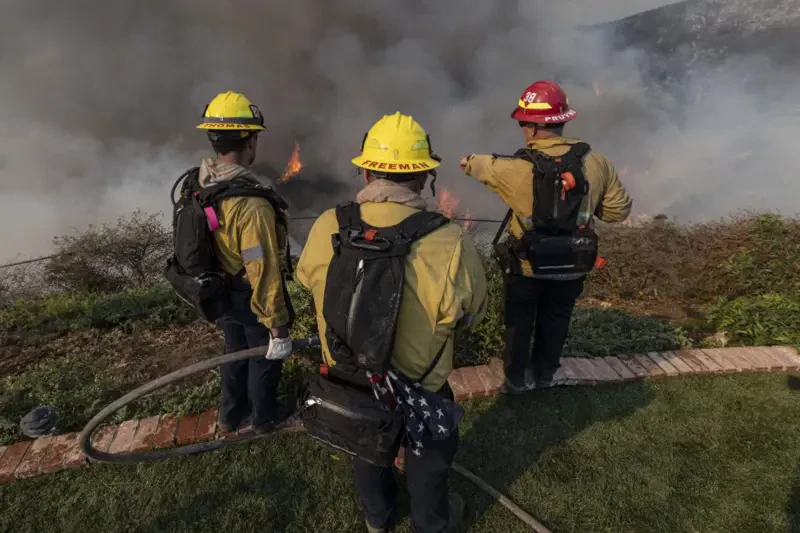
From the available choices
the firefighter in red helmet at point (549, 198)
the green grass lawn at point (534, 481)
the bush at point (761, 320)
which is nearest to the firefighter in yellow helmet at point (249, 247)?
the green grass lawn at point (534, 481)

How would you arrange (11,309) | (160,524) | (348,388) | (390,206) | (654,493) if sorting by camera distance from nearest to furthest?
1. (390,206)
2. (348,388)
3. (160,524)
4. (654,493)
5. (11,309)

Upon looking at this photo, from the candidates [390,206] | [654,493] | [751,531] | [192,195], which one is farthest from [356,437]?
[751,531]

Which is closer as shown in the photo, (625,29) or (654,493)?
(654,493)

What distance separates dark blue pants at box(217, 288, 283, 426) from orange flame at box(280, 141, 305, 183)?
18.2 meters

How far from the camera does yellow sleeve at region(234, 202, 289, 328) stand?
7.42 feet

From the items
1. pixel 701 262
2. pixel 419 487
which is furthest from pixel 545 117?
pixel 701 262

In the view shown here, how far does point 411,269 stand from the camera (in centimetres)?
157

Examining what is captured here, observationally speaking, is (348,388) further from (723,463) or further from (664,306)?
(664,306)

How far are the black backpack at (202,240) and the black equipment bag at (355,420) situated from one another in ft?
3.09

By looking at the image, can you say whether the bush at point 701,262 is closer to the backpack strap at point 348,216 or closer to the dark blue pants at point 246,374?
the dark blue pants at point 246,374

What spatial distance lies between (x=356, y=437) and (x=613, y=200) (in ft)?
7.25

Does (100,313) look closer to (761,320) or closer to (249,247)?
(249,247)

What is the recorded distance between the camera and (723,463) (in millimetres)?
2703

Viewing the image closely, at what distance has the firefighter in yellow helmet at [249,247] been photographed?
2.27m
